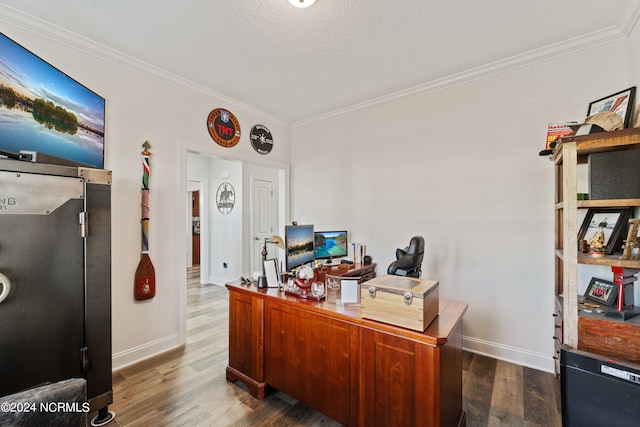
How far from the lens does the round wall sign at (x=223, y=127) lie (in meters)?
3.17

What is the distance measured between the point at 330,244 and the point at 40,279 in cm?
236

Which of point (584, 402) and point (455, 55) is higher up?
point (455, 55)

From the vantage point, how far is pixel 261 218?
17.1 ft

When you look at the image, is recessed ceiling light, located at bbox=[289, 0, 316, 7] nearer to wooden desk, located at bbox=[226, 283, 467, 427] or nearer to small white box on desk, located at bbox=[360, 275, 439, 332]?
small white box on desk, located at bbox=[360, 275, 439, 332]

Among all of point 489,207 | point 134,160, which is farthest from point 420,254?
point 134,160

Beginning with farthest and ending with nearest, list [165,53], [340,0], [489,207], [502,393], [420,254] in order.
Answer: [489,207] < [165,53] < [420,254] < [502,393] < [340,0]

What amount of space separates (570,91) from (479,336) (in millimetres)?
2321

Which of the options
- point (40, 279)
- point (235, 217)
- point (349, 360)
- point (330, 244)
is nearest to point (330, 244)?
point (330, 244)

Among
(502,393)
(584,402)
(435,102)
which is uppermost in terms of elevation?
(435,102)

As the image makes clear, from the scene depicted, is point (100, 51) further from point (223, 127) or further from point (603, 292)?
point (603, 292)

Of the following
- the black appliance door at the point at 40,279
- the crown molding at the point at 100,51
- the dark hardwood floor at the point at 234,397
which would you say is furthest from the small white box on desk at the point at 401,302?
the crown molding at the point at 100,51

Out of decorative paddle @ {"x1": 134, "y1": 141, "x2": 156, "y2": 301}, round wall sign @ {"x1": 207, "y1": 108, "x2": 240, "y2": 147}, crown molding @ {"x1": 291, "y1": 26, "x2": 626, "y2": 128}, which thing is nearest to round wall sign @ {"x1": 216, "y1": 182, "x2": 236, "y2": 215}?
round wall sign @ {"x1": 207, "y1": 108, "x2": 240, "y2": 147}

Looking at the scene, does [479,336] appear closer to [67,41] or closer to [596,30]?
[596,30]

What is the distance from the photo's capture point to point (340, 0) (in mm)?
1812
